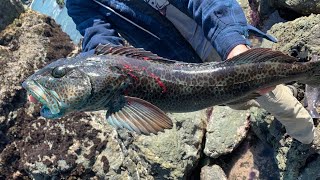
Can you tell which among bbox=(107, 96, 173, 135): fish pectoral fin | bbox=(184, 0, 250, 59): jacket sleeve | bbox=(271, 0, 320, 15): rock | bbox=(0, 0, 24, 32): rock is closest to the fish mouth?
bbox=(107, 96, 173, 135): fish pectoral fin

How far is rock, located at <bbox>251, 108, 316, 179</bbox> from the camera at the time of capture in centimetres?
477

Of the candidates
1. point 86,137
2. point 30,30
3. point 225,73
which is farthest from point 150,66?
point 30,30

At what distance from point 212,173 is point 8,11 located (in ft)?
18.3

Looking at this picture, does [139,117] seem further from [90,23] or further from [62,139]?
[62,139]

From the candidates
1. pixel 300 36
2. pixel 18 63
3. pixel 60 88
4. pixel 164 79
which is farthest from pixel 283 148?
pixel 18 63

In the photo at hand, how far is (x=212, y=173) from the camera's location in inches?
228

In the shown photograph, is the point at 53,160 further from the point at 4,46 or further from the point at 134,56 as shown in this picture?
the point at 134,56

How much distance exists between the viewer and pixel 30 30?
8125mm

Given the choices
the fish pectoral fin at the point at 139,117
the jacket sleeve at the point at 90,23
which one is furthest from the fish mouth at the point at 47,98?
the jacket sleeve at the point at 90,23

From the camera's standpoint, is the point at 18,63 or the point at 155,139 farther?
the point at 18,63

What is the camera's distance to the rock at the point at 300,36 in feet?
16.3

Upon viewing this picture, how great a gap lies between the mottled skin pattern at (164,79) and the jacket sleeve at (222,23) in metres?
0.23

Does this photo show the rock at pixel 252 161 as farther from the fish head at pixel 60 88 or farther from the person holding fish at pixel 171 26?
the fish head at pixel 60 88

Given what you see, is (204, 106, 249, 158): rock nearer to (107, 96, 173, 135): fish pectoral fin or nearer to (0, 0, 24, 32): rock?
(107, 96, 173, 135): fish pectoral fin
